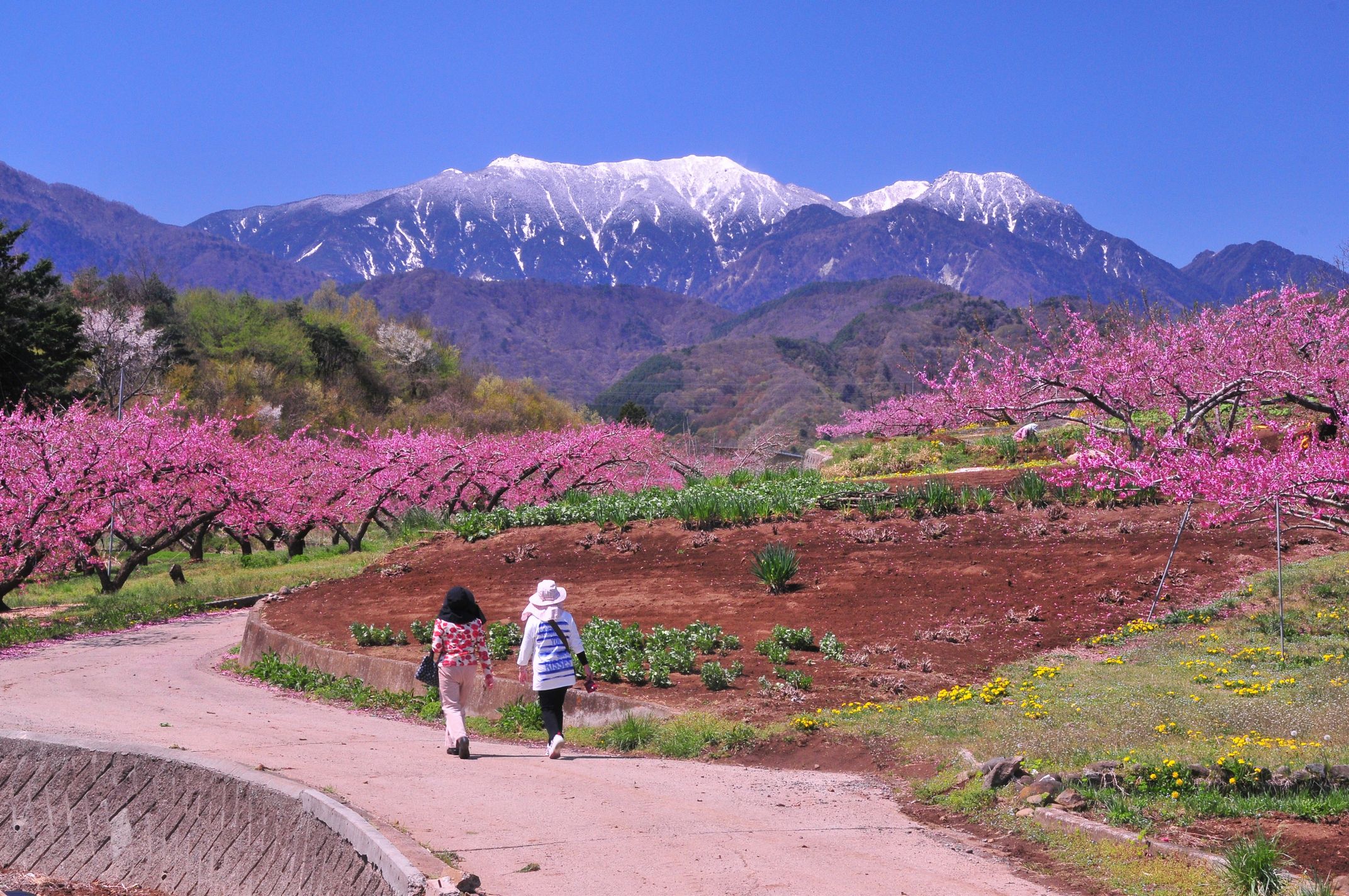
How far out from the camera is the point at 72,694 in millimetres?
11875

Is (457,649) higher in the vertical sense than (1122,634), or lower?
higher

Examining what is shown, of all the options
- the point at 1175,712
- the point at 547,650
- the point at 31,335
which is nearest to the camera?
the point at 1175,712

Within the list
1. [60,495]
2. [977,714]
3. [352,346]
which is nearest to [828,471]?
[60,495]

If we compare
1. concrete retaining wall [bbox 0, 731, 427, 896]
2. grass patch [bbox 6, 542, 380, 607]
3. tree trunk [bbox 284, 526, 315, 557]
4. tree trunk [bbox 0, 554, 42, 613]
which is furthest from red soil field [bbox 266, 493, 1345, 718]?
tree trunk [bbox 284, 526, 315, 557]

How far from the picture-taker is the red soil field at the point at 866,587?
11.4 meters

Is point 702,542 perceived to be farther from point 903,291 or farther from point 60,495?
point 903,291

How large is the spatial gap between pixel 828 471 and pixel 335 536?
1526cm

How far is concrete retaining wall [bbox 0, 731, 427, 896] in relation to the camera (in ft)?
20.1

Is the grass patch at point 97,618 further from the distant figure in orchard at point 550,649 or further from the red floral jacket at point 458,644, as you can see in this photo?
the distant figure in orchard at point 550,649

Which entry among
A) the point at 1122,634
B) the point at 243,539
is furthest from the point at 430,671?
the point at 243,539

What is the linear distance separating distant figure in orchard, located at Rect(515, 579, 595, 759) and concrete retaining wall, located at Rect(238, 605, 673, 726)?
741 mm

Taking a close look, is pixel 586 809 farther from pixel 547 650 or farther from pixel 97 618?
pixel 97 618

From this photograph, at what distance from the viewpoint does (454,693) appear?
29.5 feet

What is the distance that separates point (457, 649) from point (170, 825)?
2553 mm
